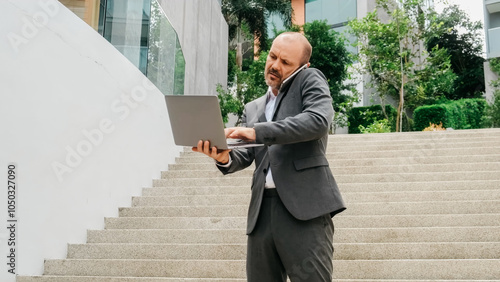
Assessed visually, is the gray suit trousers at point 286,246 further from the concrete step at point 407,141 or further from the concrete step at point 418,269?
the concrete step at point 407,141

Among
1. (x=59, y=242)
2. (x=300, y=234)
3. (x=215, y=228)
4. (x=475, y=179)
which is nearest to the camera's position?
(x=300, y=234)

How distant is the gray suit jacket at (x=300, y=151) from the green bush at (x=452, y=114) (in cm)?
1216

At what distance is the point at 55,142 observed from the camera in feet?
13.1

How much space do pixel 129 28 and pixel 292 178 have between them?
186 inches

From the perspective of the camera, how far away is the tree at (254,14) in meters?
19.7

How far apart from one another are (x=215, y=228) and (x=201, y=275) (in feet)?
3.10

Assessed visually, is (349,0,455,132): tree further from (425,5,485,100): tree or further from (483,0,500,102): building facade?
(425,5,485,100): tree

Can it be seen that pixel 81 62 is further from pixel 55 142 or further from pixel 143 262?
pixel 143 262

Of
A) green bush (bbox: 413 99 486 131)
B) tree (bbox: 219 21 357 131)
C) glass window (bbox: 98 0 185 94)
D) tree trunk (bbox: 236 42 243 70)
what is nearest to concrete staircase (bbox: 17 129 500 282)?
glass window (bbox: 98 0 185 94)

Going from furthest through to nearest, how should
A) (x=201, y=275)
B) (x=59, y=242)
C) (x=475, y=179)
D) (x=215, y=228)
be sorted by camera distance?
(x=475, y=179), (x=215, y=228), (x=59, y=242), (x=201, y=275)

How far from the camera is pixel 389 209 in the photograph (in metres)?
4.74

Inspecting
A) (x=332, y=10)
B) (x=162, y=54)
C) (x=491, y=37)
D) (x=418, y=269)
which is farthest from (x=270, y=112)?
(x=332, y=10)

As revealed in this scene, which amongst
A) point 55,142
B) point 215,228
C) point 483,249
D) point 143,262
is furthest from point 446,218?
point 55,142

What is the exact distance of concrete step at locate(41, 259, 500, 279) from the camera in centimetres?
347
